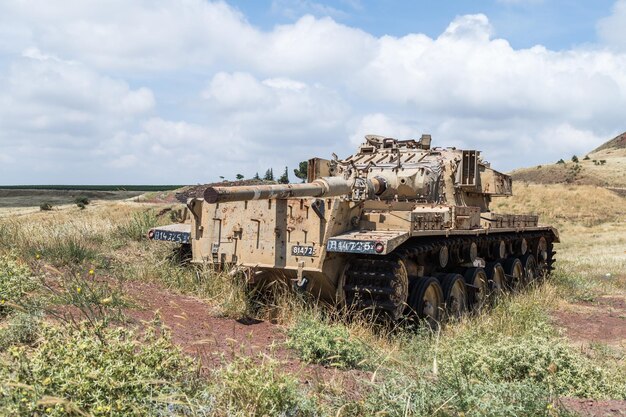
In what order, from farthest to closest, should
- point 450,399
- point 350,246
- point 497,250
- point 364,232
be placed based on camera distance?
point 497,250 → point 364,232 → point 350,246 → point 450,399

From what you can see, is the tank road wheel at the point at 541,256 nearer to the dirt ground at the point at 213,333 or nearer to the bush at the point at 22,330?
the dirt ground at the point at 213,333

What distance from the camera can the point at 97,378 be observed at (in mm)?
3566

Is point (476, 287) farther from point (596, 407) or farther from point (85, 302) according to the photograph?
point (85, 302)

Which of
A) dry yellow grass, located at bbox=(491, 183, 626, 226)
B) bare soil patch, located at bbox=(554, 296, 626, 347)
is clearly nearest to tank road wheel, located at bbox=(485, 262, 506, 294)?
bare soil patch, located at bbox=(554, 296, 626, 347)

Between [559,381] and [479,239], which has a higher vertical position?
[479,239]

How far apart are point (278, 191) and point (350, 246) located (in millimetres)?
1192

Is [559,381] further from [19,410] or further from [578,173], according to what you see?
[578,173]

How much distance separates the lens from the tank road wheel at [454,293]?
974 centimetres

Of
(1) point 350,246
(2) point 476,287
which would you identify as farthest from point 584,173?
Answer: (1) point 350,246

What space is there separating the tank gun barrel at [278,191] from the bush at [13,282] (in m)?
2.01

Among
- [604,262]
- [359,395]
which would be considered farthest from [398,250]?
[604,262]

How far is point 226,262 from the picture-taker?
8734 mm

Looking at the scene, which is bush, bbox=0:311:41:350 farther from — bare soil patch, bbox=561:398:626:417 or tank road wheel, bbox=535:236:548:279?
tank road wheel, bbox=535:236:548:279

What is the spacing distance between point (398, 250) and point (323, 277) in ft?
3.34
